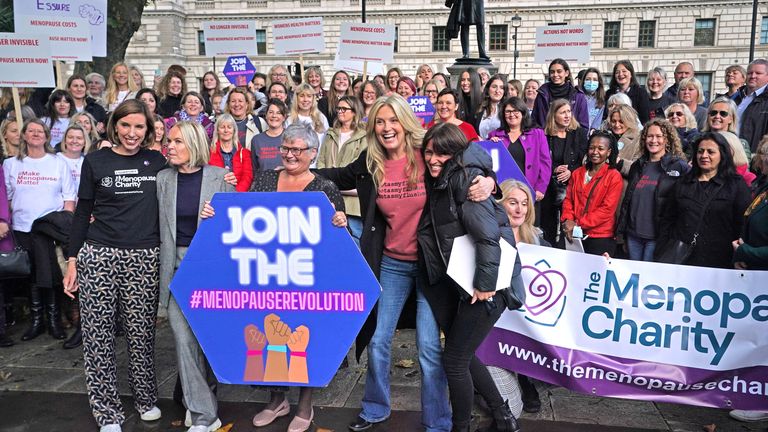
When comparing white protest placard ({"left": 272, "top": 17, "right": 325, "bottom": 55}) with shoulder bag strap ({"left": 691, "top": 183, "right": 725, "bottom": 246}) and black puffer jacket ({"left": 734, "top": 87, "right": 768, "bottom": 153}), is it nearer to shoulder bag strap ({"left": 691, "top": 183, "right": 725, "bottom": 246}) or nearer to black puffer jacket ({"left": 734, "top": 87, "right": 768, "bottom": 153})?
black puffer jacket ({"left": 734, "top": 87, "right": 768, "bottom": 153})

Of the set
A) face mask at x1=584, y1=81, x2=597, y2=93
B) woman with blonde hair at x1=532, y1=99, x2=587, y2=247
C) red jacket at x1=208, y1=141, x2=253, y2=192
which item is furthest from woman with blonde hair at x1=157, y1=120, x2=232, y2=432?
face mask at x1=584, y1=81, x2=597, y2=93

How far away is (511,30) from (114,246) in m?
46.2

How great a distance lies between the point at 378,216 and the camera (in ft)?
12.2

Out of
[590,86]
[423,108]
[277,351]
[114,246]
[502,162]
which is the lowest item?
[277,351]

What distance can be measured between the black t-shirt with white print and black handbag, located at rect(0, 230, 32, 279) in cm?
224

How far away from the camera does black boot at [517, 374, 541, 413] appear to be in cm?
427

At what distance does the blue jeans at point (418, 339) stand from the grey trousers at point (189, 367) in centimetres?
108

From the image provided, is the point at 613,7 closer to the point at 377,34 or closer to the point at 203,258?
the point at 377,34

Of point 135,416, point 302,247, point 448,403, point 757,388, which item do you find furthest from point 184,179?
point 757,388

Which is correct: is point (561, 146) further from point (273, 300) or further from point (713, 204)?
point (273, 300)

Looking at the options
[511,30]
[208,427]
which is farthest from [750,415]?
[511,30]

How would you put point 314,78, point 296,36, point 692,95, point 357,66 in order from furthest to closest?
point 357,66 → point 296,36 → point 314,78 → point 692,95

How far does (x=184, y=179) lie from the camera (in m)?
3.92

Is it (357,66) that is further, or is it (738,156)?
(357,66)
